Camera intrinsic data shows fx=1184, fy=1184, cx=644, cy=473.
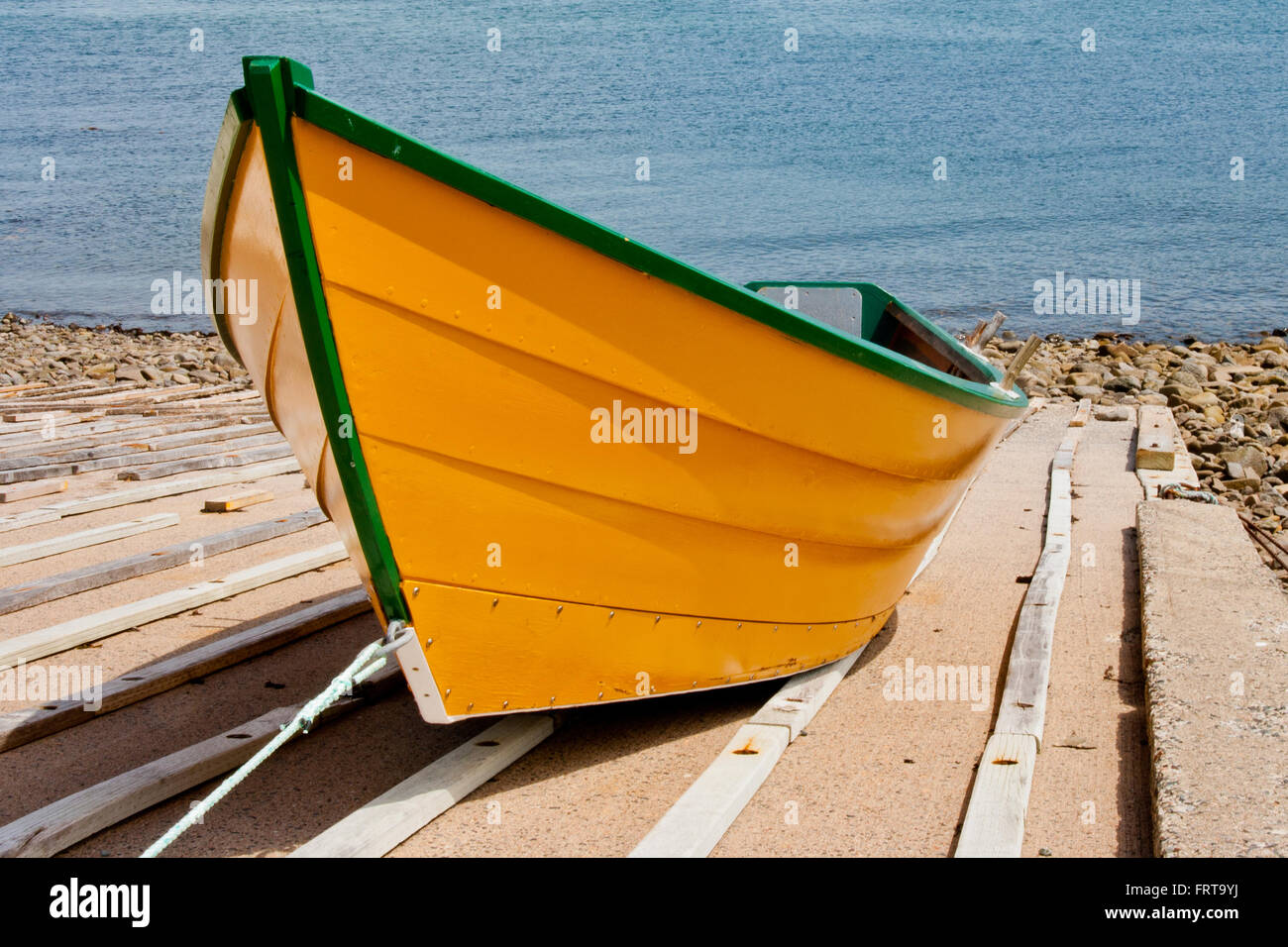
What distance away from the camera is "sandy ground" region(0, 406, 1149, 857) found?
3434mm

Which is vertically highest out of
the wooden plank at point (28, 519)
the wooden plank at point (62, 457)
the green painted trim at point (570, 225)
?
the green painted trim at point (570, 225)

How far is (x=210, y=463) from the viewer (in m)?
8.72

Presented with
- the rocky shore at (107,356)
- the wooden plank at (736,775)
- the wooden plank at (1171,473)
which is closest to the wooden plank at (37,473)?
the wooden plank at (736,775)

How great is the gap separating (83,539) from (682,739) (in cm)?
406

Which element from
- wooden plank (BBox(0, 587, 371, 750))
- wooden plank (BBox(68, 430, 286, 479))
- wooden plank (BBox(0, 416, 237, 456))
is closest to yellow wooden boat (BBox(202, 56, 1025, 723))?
wooden plank (BBox(0, 587, 371, 750))

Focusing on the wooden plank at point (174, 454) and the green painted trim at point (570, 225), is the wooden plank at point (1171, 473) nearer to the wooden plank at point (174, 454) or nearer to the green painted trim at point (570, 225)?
the green painted trim at point (570, 225)

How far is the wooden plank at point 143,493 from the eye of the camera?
702 cm

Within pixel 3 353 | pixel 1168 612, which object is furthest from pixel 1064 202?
pixel 1168 612

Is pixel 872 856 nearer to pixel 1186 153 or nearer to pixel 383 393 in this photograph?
pixel 383 393

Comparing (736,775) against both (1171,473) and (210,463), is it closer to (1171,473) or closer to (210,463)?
(210,463)

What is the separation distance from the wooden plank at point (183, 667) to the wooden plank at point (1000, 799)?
2.92 meters

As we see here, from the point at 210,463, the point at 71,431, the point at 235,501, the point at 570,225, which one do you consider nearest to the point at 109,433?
the point at 71,431

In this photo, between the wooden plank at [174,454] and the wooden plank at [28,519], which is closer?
the wooden plank at [28,519]

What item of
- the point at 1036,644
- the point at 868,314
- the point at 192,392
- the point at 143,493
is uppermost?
the point at 868,314
